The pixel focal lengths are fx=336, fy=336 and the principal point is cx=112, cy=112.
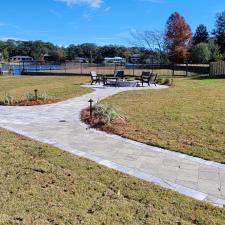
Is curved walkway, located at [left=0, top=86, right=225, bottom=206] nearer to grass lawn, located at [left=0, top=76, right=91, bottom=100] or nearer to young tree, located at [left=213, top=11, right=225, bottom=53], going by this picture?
grass lawn, located at [left=0, top=76, right=91, bottom=100]

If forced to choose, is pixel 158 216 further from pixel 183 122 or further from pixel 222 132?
pixel 183 122

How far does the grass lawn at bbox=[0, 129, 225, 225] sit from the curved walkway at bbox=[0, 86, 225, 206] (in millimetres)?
311

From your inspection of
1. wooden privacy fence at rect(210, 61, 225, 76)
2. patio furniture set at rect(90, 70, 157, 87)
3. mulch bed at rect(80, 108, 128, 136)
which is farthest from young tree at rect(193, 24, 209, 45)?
mulch bed at rect(80, 108, 128, 136)

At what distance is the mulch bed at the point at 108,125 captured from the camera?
7461 mm

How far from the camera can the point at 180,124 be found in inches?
320

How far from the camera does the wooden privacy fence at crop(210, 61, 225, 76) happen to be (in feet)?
85.5

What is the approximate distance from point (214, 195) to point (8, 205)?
7.86 ft

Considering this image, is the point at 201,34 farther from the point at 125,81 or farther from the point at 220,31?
the point at 125,81

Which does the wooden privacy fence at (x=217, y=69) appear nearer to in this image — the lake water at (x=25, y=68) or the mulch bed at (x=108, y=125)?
the lake water at (x=25, y=68)

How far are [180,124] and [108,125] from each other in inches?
69.3

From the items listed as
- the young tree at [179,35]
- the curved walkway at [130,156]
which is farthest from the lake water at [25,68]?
the curved walkway at [130,156]

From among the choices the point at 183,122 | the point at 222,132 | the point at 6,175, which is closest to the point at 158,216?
the point at 6,175

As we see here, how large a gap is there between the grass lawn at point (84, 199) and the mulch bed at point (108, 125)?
2311 mm

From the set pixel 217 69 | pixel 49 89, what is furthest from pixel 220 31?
pixel 49 89
